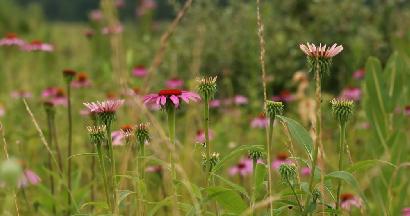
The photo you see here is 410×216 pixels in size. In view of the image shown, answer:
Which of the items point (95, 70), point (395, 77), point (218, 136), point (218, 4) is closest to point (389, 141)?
point (395, 77)

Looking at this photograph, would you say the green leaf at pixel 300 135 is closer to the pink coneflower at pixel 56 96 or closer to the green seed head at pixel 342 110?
the green seed head at pixel 342 110

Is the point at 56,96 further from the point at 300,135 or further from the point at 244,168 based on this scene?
the point at 300,135

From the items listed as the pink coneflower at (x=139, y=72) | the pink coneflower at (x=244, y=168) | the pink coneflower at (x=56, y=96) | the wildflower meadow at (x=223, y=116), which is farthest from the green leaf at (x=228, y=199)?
the pink coneflower at (x=139, y=72)

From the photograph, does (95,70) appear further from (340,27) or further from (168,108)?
(168,108)

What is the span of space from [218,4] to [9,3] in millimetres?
3802

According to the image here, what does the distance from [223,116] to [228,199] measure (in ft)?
7.40

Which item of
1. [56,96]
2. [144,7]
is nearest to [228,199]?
[56,96]

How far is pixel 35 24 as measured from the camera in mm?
6211

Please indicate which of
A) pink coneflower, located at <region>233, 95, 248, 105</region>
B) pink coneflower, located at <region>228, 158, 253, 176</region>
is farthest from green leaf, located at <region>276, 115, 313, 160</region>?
pink coneflower, located at <region>233, 95, 248, 105</region>

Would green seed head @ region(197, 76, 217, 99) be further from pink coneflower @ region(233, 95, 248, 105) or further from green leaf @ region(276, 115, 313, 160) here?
pink coneflower @ region(233, 95, 248, 105)

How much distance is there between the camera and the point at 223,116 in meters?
3.22

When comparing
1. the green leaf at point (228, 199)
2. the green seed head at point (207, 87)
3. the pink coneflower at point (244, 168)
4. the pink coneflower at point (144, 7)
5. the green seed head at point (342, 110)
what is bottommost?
the pink coneflower at point (244, 168)

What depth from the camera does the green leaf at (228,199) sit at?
903 mm

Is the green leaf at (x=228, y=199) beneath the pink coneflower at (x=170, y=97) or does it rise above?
beneath
